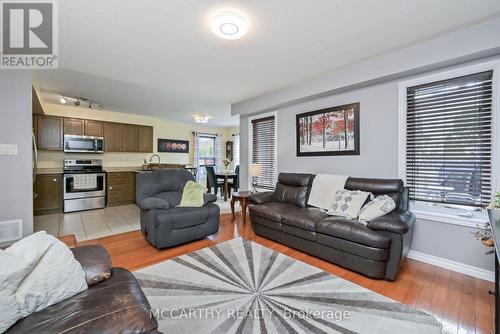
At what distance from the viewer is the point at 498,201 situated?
5.41 feet

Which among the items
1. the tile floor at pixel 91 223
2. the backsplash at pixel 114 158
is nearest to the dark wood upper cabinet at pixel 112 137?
the backsplash at pixel 114 158

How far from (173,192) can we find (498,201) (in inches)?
142

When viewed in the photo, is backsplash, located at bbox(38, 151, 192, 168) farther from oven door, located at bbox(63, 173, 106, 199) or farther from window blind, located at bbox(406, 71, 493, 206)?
window blind, located at bbox(406, 71, 493, 206)

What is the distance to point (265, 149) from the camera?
4508 mm

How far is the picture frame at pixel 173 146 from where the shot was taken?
22.5 ft

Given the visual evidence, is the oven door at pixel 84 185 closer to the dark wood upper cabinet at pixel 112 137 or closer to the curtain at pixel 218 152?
the dark wood upper cabinet at pixel 112 137

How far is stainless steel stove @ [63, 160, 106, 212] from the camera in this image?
183 inches

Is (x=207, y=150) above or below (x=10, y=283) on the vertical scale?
above

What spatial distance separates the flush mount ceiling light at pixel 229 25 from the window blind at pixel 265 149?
2.34 m

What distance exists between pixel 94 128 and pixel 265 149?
14.0 feet

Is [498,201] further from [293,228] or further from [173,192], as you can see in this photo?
[173,192]

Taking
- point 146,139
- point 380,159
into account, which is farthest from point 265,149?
point 146,139

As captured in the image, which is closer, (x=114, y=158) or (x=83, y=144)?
(x=83, y=144)

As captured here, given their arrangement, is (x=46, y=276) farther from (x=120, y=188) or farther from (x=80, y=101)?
(x=120, y=188)
